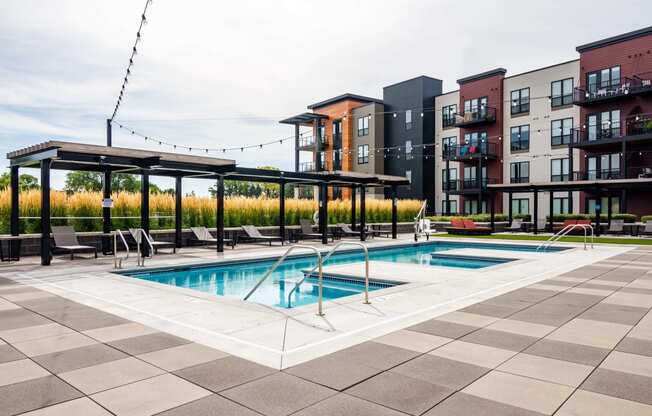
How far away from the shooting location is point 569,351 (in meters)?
4.95

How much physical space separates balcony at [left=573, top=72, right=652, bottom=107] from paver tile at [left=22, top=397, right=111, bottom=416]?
34.0 m

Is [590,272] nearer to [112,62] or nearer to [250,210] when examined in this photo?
[250,210]

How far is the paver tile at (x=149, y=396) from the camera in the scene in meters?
3.51

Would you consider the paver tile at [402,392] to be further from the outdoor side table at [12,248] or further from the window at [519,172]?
the window at [519,172]

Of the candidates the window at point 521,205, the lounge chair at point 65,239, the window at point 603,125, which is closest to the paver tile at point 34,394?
the lounge chair at point 65,239

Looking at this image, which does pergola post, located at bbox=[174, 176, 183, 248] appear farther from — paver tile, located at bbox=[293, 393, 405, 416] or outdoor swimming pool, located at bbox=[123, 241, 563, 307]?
paver tile, located at bbox=[293, 393, 405, 416]

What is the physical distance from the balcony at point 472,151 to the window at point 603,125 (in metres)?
7.42

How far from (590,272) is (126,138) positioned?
2028 centimetres

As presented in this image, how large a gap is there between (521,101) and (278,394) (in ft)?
125

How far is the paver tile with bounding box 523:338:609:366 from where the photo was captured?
469cm

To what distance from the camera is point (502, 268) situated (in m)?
11.8

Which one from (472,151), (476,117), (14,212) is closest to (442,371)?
(14,212)

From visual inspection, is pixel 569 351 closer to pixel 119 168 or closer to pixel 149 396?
pixel 149 396

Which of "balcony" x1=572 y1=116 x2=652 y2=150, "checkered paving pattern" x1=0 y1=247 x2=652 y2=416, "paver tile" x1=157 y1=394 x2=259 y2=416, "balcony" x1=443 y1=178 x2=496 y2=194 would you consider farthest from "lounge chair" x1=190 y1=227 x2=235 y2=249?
"balcony" x1=572 y1=116 x2=652 y2=150
